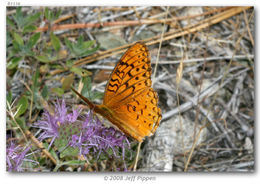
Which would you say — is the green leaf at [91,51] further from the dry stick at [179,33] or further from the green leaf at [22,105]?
the green leaf at [22,105]

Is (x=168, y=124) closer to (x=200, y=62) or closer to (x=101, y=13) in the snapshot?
(x=200, y=62)

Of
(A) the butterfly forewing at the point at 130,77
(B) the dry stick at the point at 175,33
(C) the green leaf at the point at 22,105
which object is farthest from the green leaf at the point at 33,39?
(A) the butterfly forewing at the point at 130,77

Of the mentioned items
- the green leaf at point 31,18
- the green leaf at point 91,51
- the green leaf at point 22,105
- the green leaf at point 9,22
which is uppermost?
the green leaf at point 31,18

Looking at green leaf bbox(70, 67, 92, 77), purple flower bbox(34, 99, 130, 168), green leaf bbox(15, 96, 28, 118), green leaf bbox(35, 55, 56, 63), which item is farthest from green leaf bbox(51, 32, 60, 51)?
purple flower bbox(34, 99, 130, 168)

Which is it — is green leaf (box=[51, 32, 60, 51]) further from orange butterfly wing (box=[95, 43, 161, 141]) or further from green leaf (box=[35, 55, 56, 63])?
orange butterfly wing (box=[95, 43, 161, 141])

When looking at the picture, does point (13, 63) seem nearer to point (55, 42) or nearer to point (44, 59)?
point (44, 59)

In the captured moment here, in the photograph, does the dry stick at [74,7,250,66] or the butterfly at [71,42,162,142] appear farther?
the dry stick at [74,7,250,66]
